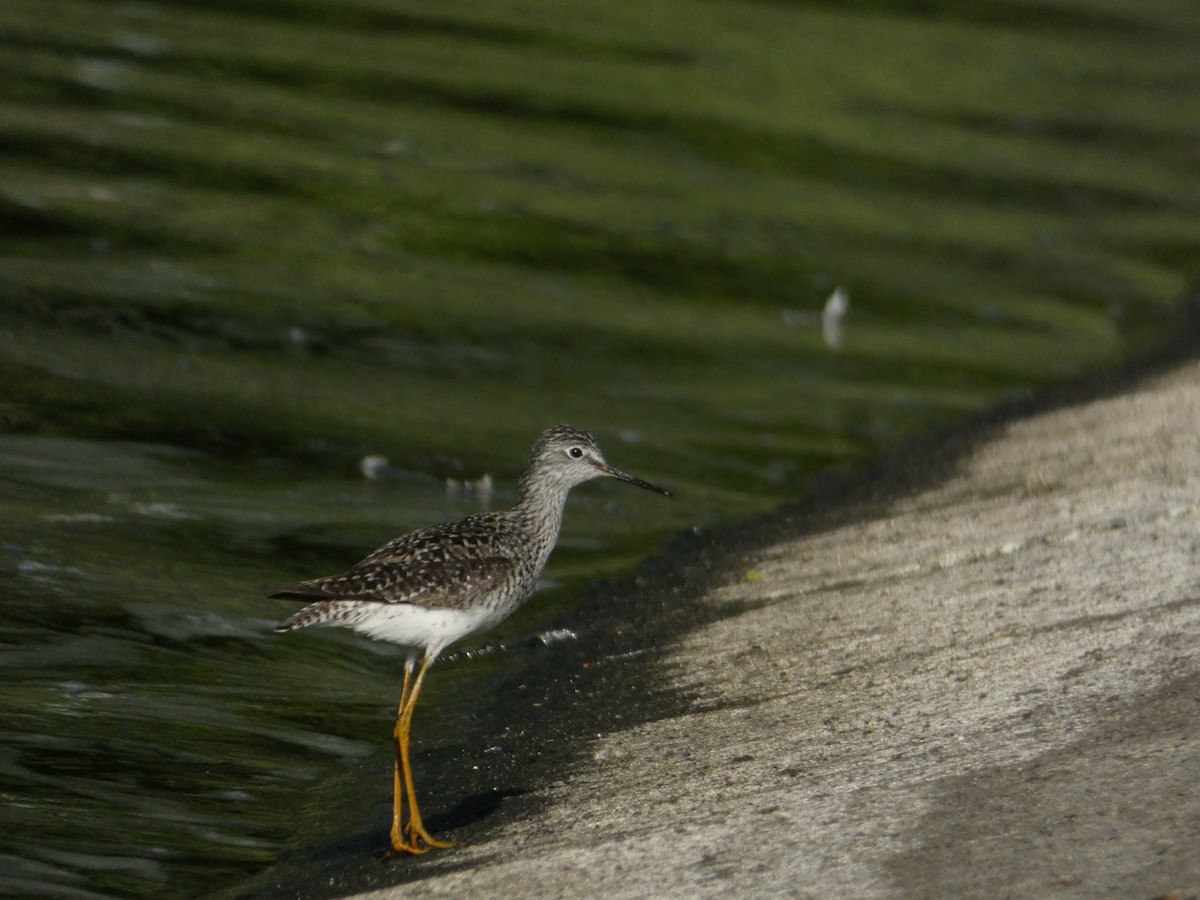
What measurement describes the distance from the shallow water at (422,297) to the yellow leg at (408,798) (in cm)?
52

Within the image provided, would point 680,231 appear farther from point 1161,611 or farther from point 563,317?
point 1161,611

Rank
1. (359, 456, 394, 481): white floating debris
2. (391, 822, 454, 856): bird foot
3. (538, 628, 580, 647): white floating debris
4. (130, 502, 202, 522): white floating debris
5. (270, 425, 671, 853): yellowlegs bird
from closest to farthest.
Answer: (391, 822, 454, 856): bird foot, (270, 425, 671, 853): yellowlegs bird, (538, 628, 580, 647): white floating debris, (130, 502, 202, 522): white floating debris, (359, 456, 394, 481): white floating debris

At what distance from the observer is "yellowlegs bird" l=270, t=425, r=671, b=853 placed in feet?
21.0

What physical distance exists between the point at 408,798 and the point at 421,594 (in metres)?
0.77

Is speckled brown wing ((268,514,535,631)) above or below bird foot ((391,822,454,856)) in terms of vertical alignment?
above

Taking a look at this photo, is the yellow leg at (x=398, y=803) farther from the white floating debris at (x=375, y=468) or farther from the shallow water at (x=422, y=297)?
the white floating debris at (x=375, y=468)

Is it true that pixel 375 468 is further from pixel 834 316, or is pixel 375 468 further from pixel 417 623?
pixel 834 316

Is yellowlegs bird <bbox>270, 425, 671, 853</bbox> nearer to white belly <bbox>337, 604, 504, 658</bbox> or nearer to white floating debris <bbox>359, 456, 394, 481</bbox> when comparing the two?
white belly <bbox>337, 604, 504, 658</bbox>

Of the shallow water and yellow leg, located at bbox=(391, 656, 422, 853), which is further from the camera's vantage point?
the shallow water

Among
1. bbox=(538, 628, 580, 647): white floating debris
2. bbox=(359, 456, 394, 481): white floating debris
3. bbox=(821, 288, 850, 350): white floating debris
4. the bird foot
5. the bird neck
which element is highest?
the bird neck

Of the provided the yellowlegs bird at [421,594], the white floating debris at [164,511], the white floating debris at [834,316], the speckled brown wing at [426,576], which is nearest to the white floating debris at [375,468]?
the white floating debris at [164,511]

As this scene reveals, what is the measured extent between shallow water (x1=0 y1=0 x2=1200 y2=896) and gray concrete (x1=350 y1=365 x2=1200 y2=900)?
51.6 inches

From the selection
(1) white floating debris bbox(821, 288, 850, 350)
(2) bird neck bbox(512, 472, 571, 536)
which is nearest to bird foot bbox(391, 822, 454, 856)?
(2) bird neck bbox(512, 472, 571, 536)

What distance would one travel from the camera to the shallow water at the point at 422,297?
7.68 m
